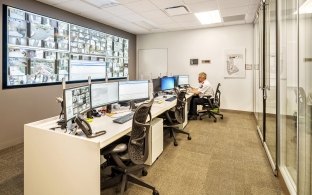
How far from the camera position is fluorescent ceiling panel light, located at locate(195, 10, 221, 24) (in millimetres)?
4723

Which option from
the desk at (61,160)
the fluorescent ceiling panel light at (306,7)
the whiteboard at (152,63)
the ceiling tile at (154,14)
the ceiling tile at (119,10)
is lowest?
the desk at (61,160)

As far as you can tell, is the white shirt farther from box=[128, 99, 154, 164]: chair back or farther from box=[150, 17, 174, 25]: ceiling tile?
box=[128, 99, 154, 164]: chair back

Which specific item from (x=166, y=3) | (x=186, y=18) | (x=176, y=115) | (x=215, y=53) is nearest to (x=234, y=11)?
(x=186, y=18)

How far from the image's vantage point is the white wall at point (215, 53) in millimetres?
5863

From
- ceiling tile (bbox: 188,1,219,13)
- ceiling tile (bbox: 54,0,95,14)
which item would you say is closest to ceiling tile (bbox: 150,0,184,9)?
ceiling tile (bbox: 188,1,219,13)

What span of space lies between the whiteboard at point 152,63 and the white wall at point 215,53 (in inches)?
7.4

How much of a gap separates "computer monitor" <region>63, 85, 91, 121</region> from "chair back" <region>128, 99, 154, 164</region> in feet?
2.00

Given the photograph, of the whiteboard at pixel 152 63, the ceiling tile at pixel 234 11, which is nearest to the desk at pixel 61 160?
the ceiling tile at pixel 234 11

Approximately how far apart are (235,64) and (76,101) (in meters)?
5.20

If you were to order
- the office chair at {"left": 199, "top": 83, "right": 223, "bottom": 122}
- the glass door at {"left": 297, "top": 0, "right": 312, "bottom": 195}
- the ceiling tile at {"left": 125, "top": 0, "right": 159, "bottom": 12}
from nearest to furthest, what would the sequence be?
the glass door at {"left": 297, "top": 0, "right": 312, "bottom": 195}
the ceiling tile at {"left": 125, "top": 0, "right": 159, "bottom": 12}
the office chair at {"left": 199, "top": 83, "right": 223, "bottom": 122}

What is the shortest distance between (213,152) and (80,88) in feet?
7.46

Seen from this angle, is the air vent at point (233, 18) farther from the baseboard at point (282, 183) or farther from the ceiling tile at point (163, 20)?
the baseboard at point (282, 183)

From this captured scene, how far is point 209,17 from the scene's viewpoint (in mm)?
5074

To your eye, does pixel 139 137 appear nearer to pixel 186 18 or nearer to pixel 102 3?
pixel 102 3
